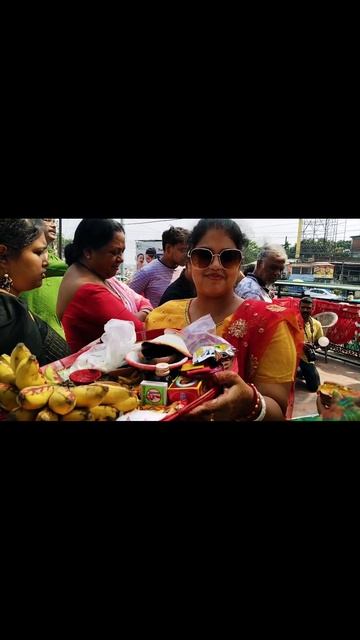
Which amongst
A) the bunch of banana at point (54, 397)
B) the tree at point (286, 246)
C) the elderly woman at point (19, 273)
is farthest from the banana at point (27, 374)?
the tree at point (286, 246)

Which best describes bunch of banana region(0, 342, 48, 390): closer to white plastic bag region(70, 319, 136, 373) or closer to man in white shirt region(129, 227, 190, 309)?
white plastic bag region(70, 319, 136, 373)

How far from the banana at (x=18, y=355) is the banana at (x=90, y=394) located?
0.68 feet

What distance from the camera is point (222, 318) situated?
1.31m

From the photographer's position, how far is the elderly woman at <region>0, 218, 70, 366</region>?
3.78 ft

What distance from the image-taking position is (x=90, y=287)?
1.29m

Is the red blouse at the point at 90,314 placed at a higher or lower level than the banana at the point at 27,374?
higher

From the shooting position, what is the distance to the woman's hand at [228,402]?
110 centimetres

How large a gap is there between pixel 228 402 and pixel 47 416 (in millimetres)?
582

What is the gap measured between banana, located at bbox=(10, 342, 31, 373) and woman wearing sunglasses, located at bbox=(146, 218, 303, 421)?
0.65m

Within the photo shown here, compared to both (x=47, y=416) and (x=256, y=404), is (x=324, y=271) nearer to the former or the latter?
(x=256, y=404)

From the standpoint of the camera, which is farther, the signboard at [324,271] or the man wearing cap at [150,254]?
the man wearing cap at [150,254]

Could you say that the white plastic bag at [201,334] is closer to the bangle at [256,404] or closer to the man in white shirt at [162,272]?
the bangle at [256,404]

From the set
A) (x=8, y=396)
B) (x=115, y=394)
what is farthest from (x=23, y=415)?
(x=115, y=394)
